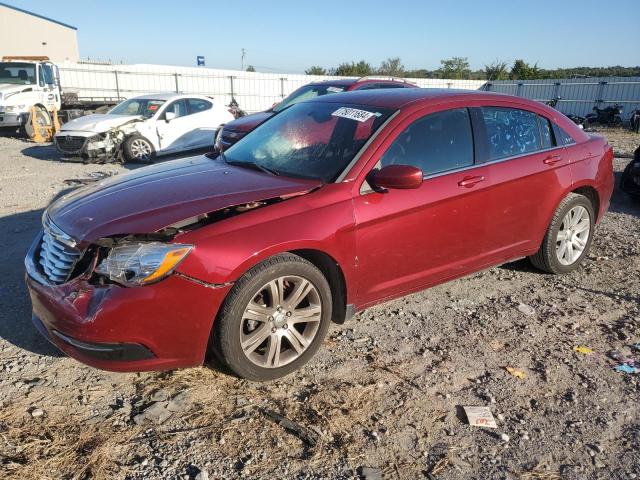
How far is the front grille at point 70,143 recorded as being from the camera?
11.2 meters

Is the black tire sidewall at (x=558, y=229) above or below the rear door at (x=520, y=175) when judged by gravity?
below

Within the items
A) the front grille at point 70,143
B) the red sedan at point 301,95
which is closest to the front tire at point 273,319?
the red sedan at point 301,95

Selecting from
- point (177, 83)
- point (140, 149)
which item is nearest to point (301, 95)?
point (140, 149)

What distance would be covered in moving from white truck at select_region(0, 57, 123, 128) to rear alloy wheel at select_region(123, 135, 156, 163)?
5.85 m

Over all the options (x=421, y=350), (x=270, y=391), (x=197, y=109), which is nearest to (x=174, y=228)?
(x=270, y=391)

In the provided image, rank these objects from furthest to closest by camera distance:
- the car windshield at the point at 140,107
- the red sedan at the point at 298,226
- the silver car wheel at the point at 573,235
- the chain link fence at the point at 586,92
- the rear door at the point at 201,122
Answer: the chain link fence at the point at 586,92
the rear door at the point at 201,122
the car windshield at the point at 140,107
the silver car wheel at the point at 573,235
the red sedan at the point at 298,226

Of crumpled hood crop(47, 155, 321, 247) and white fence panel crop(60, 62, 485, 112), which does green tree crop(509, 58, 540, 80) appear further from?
crumpled hood crop(47, 155, 321, 247)

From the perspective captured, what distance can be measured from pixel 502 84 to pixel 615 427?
87.2ft

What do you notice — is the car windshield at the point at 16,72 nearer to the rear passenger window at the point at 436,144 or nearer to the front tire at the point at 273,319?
the rear passenger window at the point at 436,144

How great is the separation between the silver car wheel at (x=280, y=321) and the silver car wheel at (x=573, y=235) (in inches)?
109

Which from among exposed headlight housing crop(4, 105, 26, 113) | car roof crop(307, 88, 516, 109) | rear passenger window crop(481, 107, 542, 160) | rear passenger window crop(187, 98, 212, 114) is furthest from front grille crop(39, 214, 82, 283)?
exposed headlight housing crop(4, 105, 26, 113)

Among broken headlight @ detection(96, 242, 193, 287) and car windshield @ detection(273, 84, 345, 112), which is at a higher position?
car windshield @ detection(273, 84, 345, 112)

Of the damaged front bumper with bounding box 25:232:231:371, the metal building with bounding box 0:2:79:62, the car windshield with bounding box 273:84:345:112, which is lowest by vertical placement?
the damaged front bumper with bounding box 25:232:231:371

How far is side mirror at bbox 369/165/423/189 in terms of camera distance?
11.1 feet
